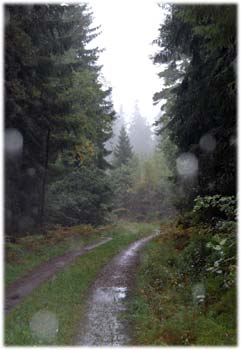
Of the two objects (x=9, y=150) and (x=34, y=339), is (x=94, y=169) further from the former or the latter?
(x=34, y=339)

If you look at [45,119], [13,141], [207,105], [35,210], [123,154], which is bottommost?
[35,210]

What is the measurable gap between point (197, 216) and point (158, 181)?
43147mm

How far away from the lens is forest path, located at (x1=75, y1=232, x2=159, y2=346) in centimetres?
902

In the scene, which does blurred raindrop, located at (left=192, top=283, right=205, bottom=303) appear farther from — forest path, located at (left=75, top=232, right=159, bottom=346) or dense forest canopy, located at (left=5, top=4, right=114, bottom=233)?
dense forest canopy, located at (left=5, top=4, right=114, bottom=233)

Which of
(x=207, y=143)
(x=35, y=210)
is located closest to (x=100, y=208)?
(x=35, y=210)

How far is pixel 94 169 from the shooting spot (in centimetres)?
3484

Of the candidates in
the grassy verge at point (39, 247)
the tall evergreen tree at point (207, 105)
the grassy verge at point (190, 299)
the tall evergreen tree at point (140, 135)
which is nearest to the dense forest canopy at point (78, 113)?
the tall evergreen tree at point (207, 105)

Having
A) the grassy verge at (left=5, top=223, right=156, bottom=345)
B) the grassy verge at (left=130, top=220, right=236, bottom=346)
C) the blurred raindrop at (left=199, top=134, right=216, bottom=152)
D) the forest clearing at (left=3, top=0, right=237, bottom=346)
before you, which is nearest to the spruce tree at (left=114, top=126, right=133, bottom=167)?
the forest clearing at (left=3, top=0, right=237, bottom=346)

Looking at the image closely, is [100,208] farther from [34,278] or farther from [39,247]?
[34,278]

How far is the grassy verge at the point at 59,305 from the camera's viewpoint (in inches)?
355

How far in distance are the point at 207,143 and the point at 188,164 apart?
2.67 metres

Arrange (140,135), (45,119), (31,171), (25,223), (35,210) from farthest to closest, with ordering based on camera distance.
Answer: (140,135), (35,210), (25,223), (31,171), (45,119)

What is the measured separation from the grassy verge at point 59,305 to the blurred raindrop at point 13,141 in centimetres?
621

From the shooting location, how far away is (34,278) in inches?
598
